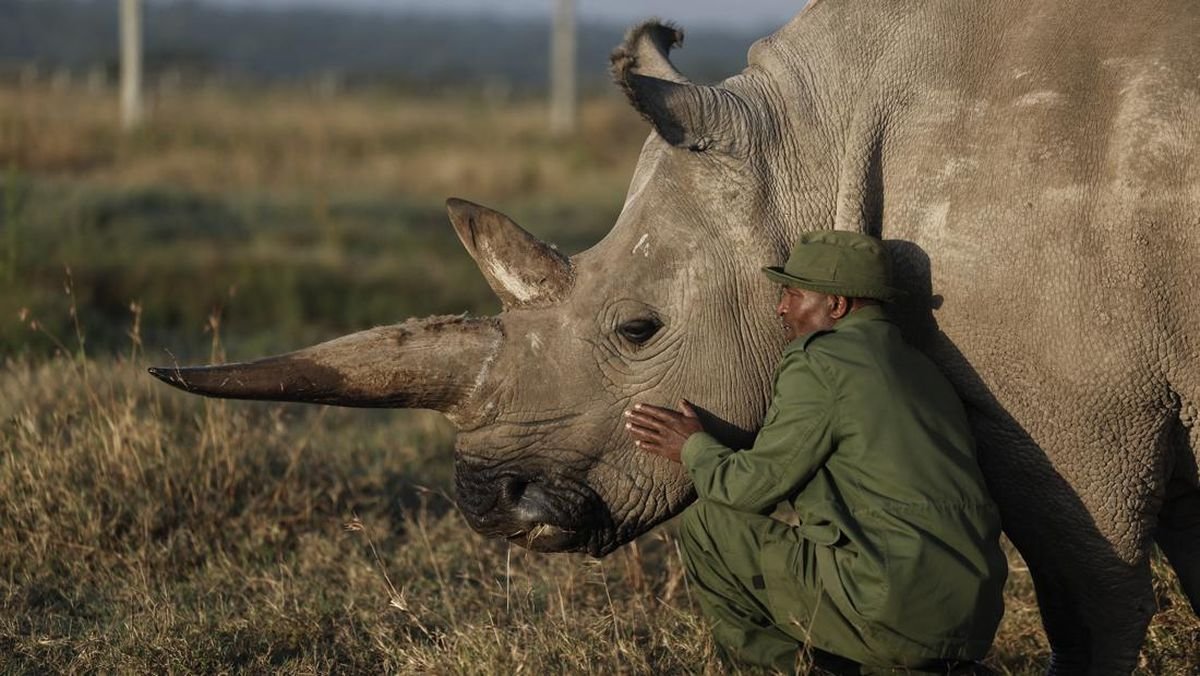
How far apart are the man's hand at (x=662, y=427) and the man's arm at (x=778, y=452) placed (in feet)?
0.27

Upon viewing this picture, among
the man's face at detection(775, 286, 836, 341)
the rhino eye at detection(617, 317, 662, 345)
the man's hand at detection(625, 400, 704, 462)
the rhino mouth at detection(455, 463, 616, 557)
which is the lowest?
the rhino mouth at detection(455, 463, 616, 557)

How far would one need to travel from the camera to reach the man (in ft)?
13.4

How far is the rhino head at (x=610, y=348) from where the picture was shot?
454 cm

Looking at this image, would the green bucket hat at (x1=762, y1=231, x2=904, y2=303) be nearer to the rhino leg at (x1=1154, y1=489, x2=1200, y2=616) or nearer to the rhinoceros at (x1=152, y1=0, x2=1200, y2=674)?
the rhinoceros at (x1=152, y1=0, x2=1200, y2=674)

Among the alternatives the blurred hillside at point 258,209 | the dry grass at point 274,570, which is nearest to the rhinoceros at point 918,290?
the dry grass at point 274,570

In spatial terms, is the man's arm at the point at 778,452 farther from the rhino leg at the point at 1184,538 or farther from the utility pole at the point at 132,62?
the utility pole at the point at 132,62

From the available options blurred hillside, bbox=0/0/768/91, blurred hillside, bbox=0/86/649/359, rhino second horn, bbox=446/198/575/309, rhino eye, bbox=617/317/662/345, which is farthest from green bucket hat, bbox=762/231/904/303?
blurred hillside, bbox=0/0/768/91

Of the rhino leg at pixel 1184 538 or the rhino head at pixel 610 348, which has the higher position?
the rhino head at pixel 610 348

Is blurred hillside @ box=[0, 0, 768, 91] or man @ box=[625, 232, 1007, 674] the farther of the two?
blurred hillside @ box=[0, 0, 768, 91]

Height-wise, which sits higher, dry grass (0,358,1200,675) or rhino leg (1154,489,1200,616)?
rhino leg (1154,489,1200,616)

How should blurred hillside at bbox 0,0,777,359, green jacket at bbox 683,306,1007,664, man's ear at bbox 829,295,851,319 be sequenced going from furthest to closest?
1. blurred hillside at bbox 0,0,777,359
2. man's ear at bbox 829,295,851,319
3. green jacket at bbox 683,306,1007,664

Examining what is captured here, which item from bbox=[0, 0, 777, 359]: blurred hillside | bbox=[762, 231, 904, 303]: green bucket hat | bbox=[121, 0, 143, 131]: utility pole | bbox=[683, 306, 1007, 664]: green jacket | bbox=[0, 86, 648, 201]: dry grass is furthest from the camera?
bbox=[121, 0, 143, 131]: utility pole

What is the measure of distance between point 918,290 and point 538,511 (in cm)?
122

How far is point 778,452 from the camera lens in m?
4.17
